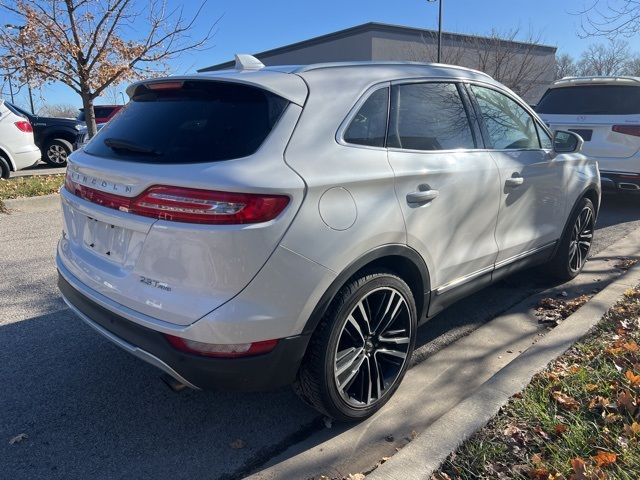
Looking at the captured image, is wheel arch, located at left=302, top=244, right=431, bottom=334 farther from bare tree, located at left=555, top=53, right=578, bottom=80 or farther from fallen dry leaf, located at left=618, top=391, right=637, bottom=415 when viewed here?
bare tree, located at left=555, top=53, right=578, bottom=80

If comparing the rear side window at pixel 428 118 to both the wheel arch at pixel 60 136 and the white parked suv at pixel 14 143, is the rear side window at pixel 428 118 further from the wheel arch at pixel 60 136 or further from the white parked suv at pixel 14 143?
the wheel arch at pixel 60 136

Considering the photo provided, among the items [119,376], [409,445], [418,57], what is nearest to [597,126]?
[409,445]

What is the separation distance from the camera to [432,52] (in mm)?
32688

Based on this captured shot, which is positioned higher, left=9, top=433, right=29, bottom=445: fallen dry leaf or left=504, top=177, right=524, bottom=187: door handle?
left=504, top=177, right=524, bottom=187: door handle

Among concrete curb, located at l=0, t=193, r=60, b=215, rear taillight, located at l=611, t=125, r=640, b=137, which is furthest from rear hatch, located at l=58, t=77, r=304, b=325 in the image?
rear taillight, located at l=611, t=125, r=640, b=137

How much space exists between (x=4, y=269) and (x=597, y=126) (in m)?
7.38

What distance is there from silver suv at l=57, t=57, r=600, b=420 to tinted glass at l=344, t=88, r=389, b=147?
11 mm

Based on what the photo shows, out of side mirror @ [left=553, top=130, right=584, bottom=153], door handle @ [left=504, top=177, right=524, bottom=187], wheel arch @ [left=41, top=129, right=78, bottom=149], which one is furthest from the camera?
wheel arch @ [left=41, top=129, right=78, bottom=149]

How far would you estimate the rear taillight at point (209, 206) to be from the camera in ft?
6.95

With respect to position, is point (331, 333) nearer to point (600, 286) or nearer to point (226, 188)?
point (226, 188)

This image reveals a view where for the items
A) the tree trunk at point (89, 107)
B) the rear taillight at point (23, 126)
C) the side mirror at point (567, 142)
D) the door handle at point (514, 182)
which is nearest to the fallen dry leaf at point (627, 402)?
the door handle at point (514, 182)

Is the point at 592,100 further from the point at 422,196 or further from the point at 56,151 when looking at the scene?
the point at 56,151

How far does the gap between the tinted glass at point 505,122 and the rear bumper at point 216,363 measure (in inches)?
82.9

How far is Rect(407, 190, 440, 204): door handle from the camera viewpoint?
9.04 feet
